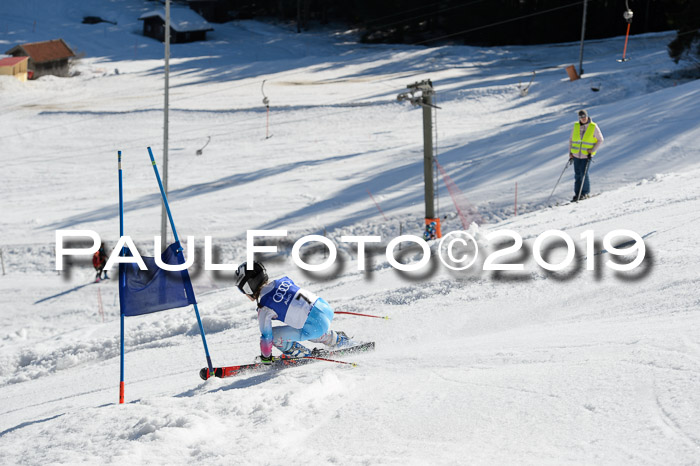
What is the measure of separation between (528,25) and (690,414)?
1986 inches

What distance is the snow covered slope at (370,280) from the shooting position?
5117mm

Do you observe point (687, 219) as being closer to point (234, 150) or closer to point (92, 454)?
point (92, 454)

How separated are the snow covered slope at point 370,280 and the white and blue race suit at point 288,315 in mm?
314

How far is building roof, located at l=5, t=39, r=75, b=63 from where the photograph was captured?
153 feet

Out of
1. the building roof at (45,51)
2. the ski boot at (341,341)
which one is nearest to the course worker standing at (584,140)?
the ski boot at (341,341)

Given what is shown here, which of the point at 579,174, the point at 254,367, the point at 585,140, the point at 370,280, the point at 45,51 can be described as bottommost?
the point at 254,367

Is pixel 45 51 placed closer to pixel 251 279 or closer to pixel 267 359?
pixel 251 279

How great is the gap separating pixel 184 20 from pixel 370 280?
5102cm

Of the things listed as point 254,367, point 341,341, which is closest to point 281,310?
point 254,367

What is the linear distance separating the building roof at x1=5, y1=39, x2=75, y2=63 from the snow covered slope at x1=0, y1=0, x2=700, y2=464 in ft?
7.11

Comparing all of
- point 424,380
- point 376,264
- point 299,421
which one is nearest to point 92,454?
point 299,421

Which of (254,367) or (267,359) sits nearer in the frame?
(267,359)

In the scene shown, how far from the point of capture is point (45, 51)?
47500mm

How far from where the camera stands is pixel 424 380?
6.09 meters
